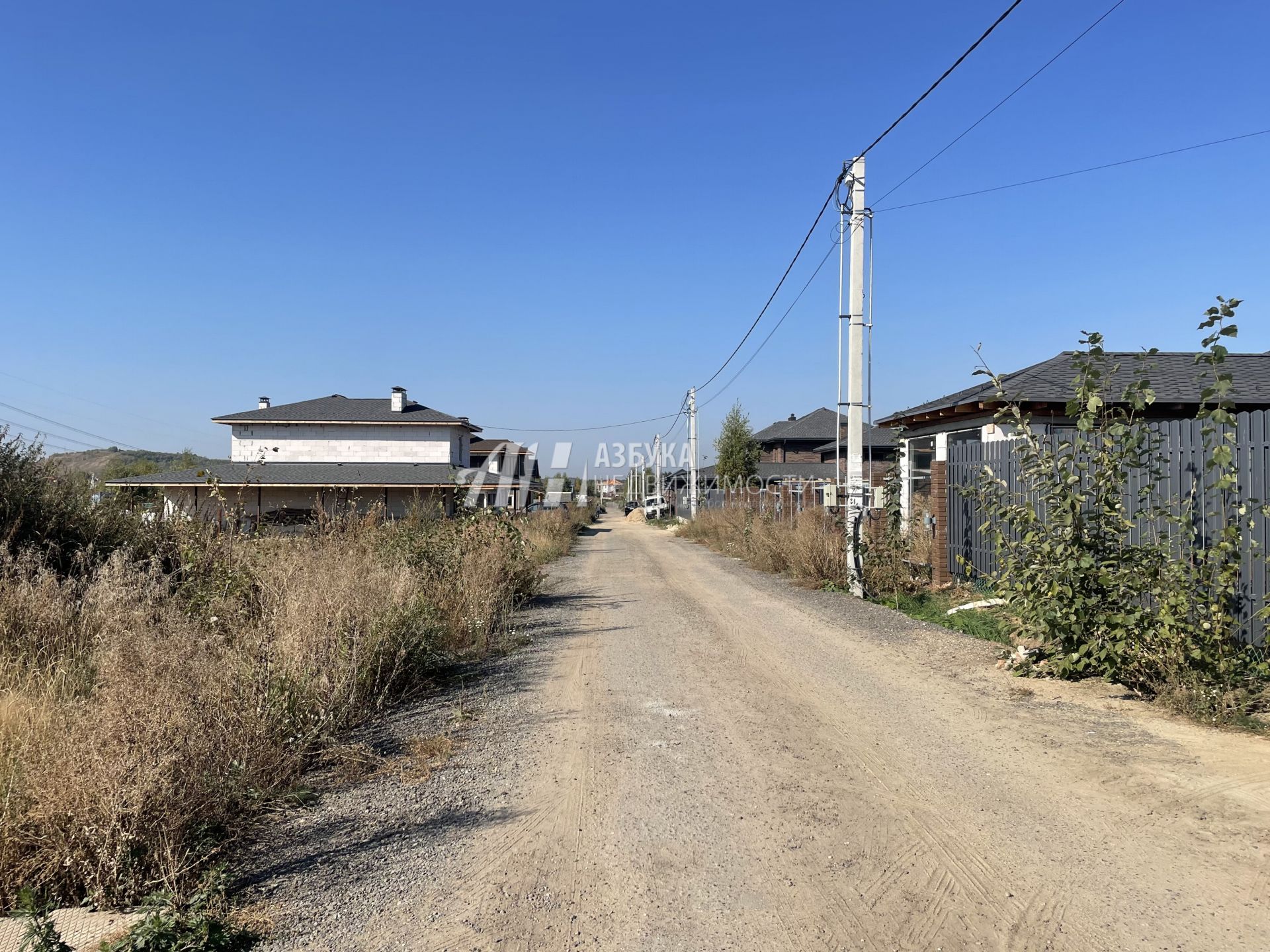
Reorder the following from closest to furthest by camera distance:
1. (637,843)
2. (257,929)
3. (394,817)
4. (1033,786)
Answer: (257,929) → (637,843) → (394,817) → (1033,786)

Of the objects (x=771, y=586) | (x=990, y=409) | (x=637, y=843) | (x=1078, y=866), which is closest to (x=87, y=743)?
Result: (x=637, y=843)

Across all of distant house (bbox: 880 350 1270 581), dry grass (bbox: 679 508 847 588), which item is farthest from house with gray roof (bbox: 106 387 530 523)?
distant house (bbox: 880 350 1270 581)

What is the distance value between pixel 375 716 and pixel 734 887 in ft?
11.5

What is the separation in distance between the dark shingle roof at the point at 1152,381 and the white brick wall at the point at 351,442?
33.2 m

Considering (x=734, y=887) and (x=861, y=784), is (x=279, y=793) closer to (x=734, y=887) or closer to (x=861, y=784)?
(x=734, y=887)

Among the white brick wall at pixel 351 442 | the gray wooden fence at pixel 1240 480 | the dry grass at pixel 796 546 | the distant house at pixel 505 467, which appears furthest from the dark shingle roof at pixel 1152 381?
the white brick wall at pixel 351 442

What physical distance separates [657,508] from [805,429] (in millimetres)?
12922

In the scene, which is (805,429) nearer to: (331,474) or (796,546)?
Result: (331,474)

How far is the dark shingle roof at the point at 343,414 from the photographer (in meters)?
45.2

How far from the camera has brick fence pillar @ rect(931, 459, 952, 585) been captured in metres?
13.7

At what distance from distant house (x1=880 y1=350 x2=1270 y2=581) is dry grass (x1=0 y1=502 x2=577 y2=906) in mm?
7516

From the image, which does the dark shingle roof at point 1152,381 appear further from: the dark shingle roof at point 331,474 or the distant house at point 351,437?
the distant house at point 351,437

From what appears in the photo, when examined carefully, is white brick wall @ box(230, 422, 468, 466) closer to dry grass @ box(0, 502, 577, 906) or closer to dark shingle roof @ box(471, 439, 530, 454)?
dark shingle roof @ box(471, 439, 530, 454)

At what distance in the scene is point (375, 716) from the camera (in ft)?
20.2
